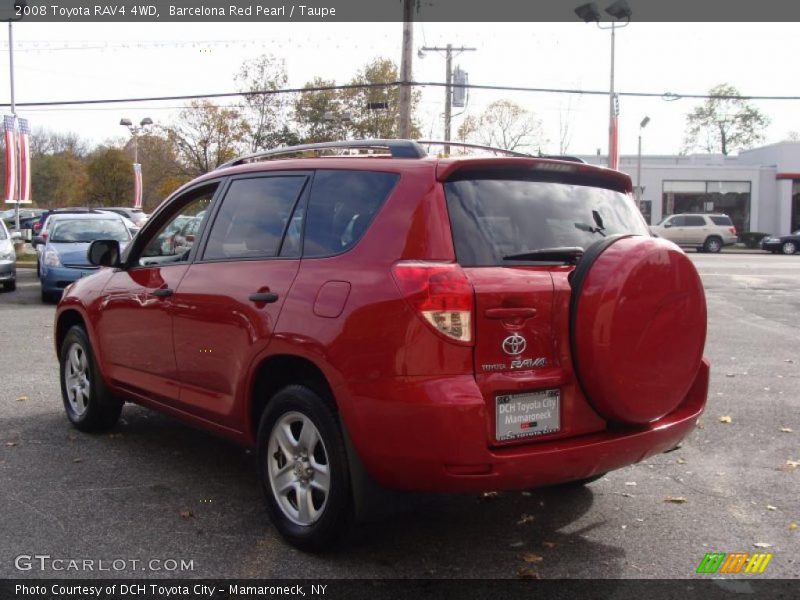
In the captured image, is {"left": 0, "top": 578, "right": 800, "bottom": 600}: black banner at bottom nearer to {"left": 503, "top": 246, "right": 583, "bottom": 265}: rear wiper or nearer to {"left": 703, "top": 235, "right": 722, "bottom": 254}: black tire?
{"left": 503, "top": 246, "right": 583, "bottom": 265}: rear wiper

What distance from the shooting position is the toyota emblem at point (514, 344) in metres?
3.49

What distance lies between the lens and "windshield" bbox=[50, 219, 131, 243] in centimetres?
1567

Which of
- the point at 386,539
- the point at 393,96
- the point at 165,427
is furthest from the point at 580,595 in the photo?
the point at 393,96

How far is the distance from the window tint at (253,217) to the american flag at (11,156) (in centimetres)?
2433

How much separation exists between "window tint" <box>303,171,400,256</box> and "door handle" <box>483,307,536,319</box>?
0.75 m

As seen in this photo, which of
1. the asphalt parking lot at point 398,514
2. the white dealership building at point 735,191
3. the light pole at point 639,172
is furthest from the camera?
the white dealership building at point 735,191

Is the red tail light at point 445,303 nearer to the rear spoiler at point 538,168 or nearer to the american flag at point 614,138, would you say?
the rear spoiler at point 538,168

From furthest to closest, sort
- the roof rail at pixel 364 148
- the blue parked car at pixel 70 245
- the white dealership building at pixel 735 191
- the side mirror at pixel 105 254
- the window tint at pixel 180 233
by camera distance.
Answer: the white dealership building at pixel 735 191 < the blue parked car at pixel 70 245 < the side mirror at pixel 105 254 < the window tint at pixel 180 233 < the roof rail at pixel 364 148

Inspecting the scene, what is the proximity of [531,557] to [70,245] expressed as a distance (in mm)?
13151

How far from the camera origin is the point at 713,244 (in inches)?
1469

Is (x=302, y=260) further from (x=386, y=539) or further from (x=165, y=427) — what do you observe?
(x=165, y=427)

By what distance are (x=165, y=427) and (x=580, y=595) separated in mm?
3751

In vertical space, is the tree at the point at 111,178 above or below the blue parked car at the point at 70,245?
above
